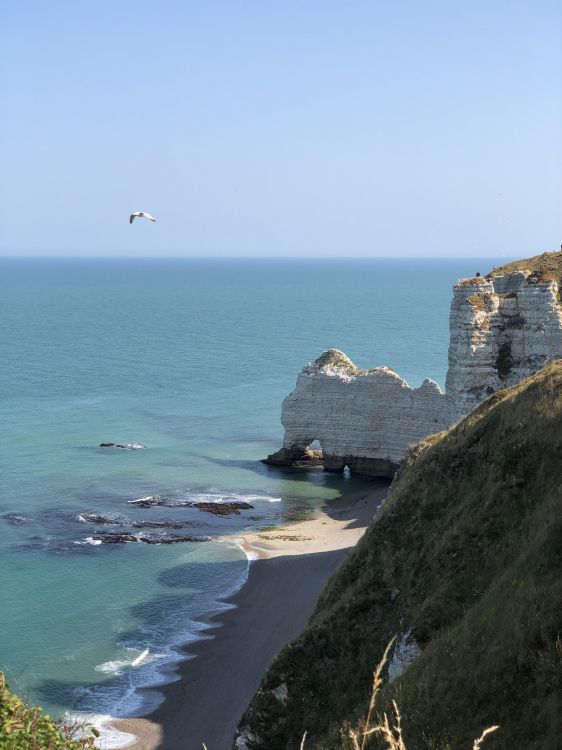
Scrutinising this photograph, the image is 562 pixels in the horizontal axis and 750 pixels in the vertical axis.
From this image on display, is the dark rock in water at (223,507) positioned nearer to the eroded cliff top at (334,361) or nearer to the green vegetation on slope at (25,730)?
the eroded cliff top at (334,361)

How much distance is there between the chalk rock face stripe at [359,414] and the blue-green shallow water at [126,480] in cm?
285

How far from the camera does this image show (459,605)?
1972cm

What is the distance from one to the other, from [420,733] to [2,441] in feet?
195

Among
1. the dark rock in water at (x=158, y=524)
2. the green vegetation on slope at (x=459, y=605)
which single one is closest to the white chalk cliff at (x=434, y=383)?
the dark rock in water at (x=158, y=524)

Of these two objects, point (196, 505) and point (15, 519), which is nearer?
point (15, 519)

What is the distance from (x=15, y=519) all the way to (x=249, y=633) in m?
19.3

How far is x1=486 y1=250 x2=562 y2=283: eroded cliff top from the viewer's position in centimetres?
4884

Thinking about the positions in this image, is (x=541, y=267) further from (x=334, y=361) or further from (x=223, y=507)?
(x=223, y=507)

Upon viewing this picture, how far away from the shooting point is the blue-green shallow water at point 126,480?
35344 millimetres

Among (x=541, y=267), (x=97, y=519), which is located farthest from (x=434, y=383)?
(x=97, y=519)

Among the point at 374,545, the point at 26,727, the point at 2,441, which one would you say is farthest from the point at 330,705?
the point at 2,441

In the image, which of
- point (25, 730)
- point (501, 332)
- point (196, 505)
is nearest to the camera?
point (25, 730)

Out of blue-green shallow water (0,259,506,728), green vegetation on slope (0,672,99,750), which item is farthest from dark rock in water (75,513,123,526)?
green vegetation on slope (0,672,99,750)

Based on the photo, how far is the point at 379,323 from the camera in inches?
6683
